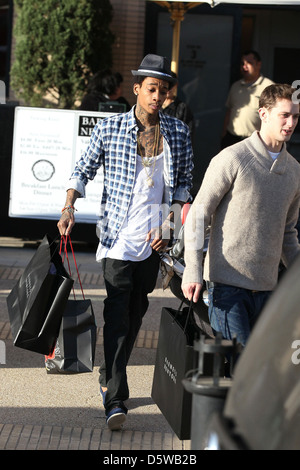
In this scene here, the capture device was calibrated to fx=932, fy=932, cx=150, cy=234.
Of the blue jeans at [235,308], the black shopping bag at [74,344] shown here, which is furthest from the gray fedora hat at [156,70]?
the black shopping bag at [74,344]

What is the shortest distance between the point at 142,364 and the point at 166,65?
2111mm

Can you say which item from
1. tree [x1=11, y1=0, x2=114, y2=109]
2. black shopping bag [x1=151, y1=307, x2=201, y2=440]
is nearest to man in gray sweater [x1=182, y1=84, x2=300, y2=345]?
black shopping bag [x1=151, y1=307, x2=201, y2=440]

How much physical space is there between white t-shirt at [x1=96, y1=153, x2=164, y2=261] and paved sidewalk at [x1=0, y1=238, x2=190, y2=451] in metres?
0.92

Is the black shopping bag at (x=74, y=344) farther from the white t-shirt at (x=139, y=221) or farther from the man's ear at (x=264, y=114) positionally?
the man's ear at (x=264, y=114)

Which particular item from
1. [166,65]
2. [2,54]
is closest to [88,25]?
[2,54]

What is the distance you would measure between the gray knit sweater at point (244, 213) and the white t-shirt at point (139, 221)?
1.99ft

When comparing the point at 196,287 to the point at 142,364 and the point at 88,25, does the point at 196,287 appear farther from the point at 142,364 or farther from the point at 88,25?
the point at 88,25

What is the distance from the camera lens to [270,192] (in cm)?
438

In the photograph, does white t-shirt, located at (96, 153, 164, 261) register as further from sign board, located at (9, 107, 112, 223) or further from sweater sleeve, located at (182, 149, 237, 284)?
sign board, located at (9, 107, 112, 223)

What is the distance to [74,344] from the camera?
16.3 feet

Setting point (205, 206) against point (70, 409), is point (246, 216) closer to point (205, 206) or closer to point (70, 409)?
point (205, 206)

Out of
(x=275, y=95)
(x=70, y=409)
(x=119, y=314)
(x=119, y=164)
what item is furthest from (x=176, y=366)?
(x=275, y=95)

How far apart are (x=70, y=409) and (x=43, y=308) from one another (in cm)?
76

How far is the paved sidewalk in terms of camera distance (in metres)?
4.75
